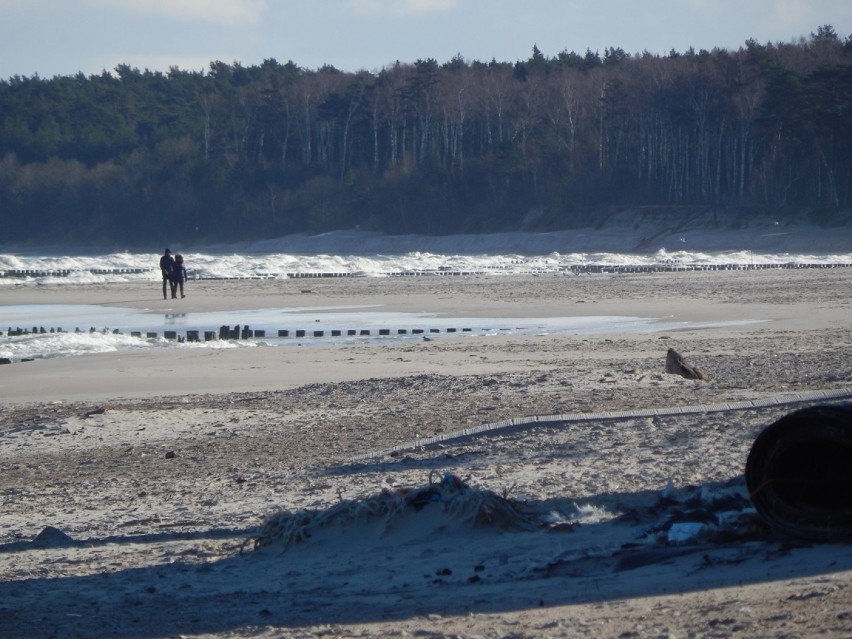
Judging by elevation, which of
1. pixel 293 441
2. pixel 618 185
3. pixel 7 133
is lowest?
pixel 293 441

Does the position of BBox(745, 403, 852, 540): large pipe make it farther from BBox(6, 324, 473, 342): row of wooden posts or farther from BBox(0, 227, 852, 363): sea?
BBox(6, 324, 473, 342): row of wooden posts

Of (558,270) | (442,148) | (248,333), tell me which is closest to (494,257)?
(558,270)

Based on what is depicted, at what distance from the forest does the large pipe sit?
58.3m

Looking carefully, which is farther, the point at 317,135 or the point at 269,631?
the point at 317,135

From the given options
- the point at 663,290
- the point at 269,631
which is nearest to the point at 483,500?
the point at 269,631

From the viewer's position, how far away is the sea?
20.9 m

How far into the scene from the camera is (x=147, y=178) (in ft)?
337

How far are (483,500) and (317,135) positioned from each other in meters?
94.5

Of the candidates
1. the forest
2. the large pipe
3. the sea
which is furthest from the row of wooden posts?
the forest

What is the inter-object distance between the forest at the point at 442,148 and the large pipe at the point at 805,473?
5827 cm

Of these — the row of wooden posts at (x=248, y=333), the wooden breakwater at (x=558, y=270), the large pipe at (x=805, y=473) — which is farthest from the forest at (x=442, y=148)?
the large pipe at (x=805, y=473)

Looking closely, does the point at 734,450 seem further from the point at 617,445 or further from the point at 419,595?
the point at 419,595

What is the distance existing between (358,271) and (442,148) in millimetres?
42353

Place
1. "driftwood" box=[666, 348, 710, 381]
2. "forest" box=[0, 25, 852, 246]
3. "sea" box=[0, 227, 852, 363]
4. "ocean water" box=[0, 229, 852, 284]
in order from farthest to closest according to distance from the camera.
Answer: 1. "forest" box=[0, 25, 852, 246]
2. "ocean water" box=[0, 229, 852, 284]
3. "sea" box=[0, 227, 852, 363]
4. "driftwood" box=[666, 348, 710, 381]
